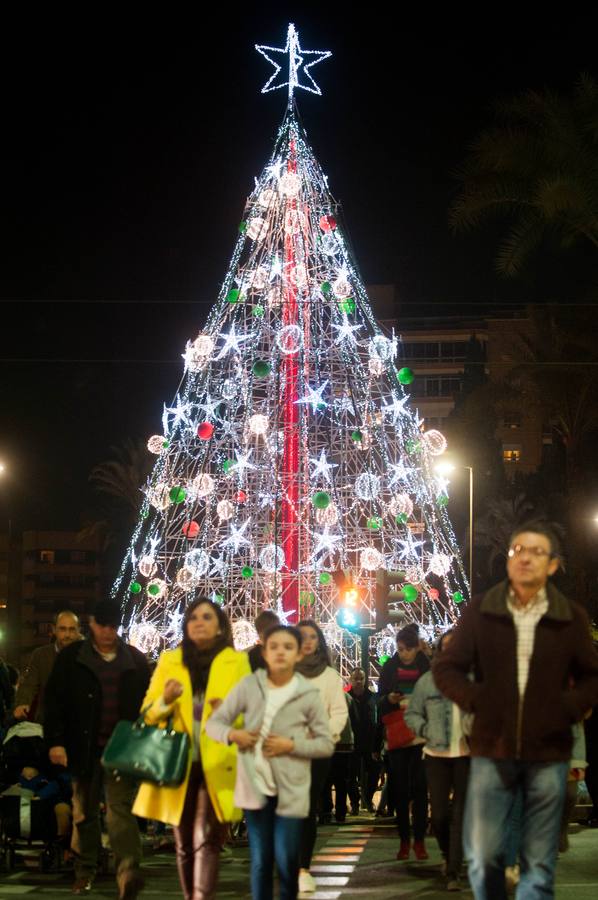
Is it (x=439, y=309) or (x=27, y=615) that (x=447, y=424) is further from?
(x=27, y=615)

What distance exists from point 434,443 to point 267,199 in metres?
5.21

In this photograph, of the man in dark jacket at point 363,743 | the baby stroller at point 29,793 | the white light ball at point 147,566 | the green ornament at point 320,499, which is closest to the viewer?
the baby stroller at point 29,793

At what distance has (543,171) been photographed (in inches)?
841

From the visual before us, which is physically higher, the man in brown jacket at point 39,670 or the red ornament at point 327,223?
the red ornament at point 327,223

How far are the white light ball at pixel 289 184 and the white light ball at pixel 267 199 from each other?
28 cm

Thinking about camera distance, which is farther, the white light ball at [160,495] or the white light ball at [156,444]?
the white light ball at [156,444]

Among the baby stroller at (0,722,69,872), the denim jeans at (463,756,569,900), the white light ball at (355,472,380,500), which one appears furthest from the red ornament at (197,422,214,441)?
the denim jeans at (463,756,569,900)

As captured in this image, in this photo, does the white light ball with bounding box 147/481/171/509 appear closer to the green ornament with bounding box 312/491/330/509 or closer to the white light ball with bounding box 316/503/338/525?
the white light ball with bounding box 316/503/338/525

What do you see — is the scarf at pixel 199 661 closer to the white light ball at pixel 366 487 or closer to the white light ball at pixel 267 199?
the white light ball at pixel 366 487

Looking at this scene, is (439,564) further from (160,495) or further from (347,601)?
(160,495)

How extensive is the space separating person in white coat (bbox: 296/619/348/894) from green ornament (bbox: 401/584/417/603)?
539 inches

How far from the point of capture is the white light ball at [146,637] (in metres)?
24.4

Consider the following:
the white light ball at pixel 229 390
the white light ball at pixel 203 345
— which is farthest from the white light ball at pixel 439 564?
the white light ball at pixel 203 345

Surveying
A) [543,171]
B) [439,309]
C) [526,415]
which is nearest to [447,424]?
[439,309]
